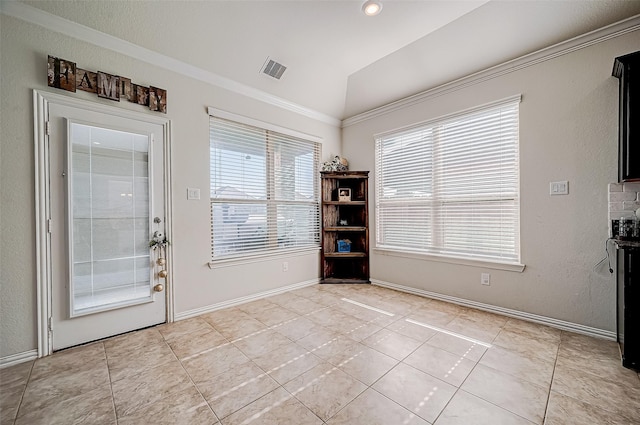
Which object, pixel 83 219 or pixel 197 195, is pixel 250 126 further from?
pixel 83 219

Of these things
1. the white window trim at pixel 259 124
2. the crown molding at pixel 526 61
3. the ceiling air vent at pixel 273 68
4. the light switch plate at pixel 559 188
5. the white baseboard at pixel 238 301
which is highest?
the ceiling air vent at pixel 273 68

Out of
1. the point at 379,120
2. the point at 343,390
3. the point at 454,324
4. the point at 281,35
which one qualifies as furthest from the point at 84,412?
the point at 379,120

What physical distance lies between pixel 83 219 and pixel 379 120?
149 inches

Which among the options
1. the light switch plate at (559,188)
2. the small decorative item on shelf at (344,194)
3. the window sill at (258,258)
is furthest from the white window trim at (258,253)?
the light switch plate at (559,188)

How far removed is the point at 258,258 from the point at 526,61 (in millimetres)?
3752

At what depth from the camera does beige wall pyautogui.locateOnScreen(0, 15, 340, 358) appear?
6.46 feet

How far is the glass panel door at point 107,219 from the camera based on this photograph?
2232 millimetres

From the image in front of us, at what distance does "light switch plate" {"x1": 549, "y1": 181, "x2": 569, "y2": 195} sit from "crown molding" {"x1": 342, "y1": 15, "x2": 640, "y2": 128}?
1.24 metres

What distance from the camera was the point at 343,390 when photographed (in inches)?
64.8

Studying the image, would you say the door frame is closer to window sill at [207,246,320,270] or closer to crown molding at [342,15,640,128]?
window sill at [207,246,320,270]

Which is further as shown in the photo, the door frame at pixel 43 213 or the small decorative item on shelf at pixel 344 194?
the small decorative item on shelf at pixel 344 194

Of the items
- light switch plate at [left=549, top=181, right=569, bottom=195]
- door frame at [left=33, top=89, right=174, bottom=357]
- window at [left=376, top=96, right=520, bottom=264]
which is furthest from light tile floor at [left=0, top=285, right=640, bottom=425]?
light switch plate at [left=549, top=181, right=569, bottom=195]

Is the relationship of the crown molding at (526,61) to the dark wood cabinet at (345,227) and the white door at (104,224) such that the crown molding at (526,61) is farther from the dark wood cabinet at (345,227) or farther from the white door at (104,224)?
the white door at (104,224)

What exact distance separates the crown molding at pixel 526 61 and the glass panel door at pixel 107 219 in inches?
128
